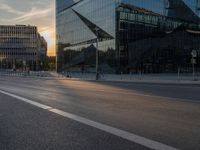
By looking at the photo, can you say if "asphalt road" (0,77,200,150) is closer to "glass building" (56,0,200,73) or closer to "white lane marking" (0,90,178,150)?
"white lane marking" (0,90,178,150)

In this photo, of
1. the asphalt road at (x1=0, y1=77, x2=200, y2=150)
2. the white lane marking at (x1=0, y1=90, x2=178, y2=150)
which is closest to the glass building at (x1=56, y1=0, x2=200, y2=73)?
the asphalt road at (x1=0, y1=77, x2=200, y2=150)

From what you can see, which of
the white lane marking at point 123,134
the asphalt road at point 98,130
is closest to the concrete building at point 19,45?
the asphalt road at point 98,130

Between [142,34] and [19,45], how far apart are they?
9836 centimetres

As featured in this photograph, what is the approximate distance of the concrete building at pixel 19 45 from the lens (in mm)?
168250

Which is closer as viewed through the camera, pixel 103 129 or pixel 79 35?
pixel 103 129

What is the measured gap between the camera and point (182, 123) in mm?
9672

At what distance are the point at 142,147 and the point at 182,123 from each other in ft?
9.68

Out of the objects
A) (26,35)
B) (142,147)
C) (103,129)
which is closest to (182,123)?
(103,129)

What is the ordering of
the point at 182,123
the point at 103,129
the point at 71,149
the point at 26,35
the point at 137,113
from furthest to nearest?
the point at 26,35
the point at 137,113
the point at 182,123
the point at 103,129
the point at 71,149

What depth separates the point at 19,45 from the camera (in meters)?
168

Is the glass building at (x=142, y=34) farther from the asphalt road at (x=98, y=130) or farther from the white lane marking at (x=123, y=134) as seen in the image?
the white lane marking at (x=123, y=134)

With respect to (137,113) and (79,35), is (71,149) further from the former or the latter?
(79,35)

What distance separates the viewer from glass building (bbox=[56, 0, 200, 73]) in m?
77.8

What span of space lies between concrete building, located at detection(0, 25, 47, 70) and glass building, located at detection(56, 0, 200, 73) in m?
81.1
